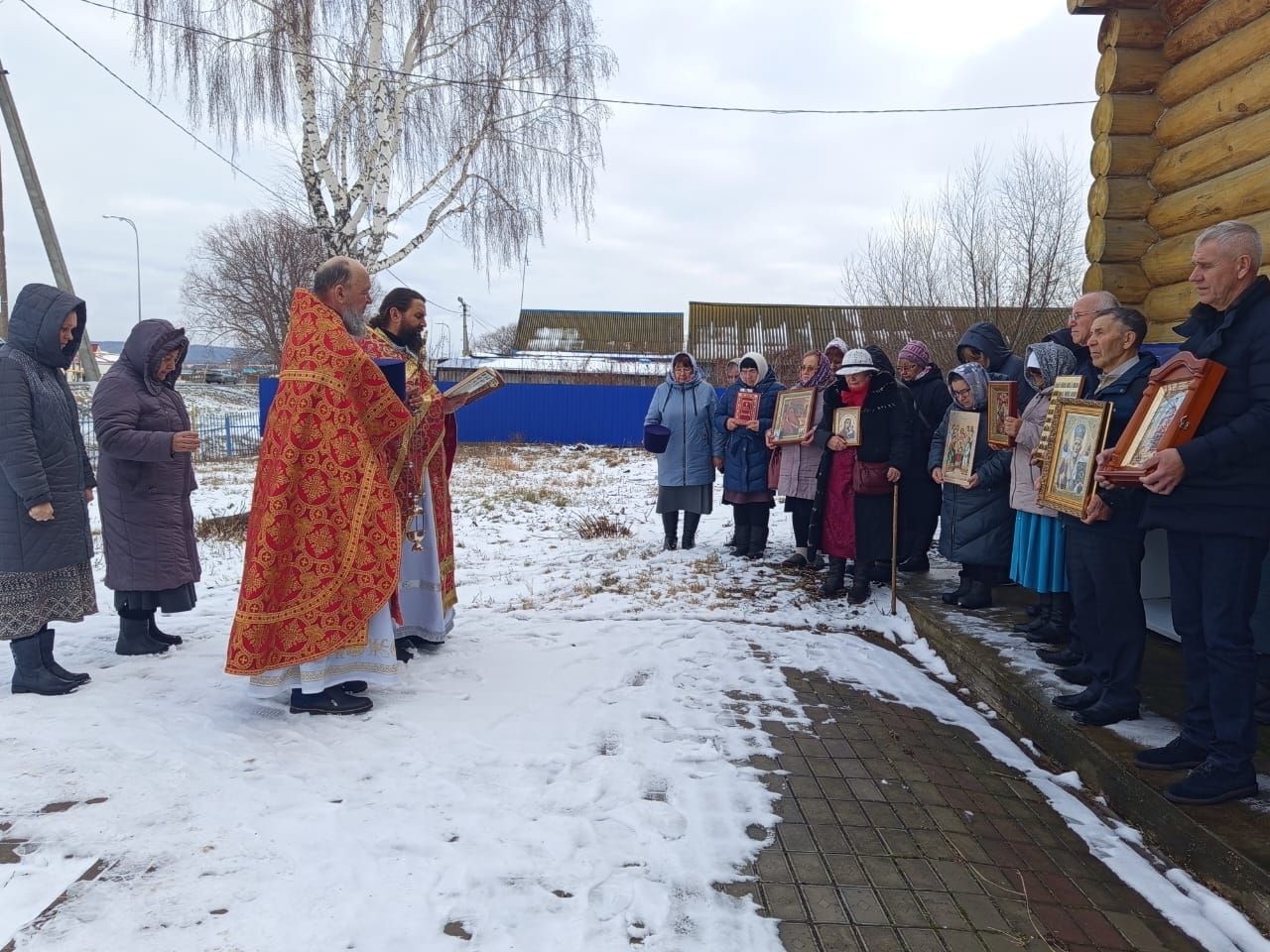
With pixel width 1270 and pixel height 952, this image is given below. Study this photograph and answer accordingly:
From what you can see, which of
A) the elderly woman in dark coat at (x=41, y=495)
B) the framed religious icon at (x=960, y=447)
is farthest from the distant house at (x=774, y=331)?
the elderly woman in dark coat at (x=41, y=495)

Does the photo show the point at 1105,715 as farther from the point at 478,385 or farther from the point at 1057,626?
the point at 478,385

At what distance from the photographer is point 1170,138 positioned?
5219mm

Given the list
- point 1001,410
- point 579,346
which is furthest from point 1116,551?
point 579,346

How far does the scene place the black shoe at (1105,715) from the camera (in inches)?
141

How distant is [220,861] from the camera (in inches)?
103

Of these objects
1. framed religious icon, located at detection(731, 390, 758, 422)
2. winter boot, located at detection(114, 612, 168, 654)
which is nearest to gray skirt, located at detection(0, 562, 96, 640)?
winter boot, located at detection(114, 612, 168, 654)

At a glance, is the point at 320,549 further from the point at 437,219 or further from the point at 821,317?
the point at 821,317

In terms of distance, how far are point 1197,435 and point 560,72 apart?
12801 mm

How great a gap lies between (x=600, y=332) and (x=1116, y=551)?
30.2 m

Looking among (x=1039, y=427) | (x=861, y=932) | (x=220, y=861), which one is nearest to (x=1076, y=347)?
(x=1039, y=427)

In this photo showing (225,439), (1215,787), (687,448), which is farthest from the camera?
(225,439)

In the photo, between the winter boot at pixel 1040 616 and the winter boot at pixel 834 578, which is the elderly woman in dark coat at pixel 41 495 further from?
the winter boot at pixel 1040 616

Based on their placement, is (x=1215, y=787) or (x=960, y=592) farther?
(x=960, y=592)

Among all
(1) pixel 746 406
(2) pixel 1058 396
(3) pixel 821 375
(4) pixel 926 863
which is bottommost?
(4) pixel 926 863
